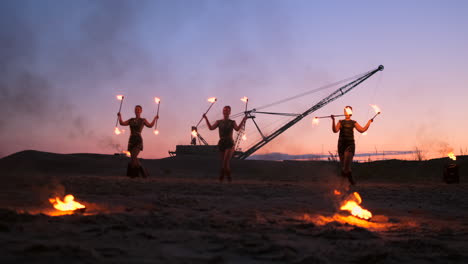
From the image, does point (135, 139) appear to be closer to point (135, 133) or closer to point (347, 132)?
point (135, 133)

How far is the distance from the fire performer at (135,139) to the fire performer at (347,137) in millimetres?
5147

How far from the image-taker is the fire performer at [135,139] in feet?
36.3

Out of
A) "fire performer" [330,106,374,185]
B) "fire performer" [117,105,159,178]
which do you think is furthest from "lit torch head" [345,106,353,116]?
"fire performer" [117,105,159,178]

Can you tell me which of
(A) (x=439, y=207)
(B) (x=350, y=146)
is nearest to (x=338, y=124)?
(B) (x=350, y=146)

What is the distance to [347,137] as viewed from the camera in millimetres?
10375

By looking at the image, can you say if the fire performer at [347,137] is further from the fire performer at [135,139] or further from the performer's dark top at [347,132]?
the fire performer at [135,139]

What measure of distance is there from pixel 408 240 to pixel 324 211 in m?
1.82

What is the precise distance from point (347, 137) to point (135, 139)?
19.2ft

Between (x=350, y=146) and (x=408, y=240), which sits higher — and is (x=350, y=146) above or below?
above

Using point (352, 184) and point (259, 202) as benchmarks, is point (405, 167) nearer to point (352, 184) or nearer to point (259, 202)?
point (352, 184)

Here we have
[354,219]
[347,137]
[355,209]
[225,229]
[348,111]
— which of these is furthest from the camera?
[348,111]

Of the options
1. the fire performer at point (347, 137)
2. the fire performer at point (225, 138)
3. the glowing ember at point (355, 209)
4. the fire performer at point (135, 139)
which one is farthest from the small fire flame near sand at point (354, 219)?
the fire performer at point (135, 139)

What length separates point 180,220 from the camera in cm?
425

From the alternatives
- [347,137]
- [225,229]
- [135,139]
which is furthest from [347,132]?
[225,229]
